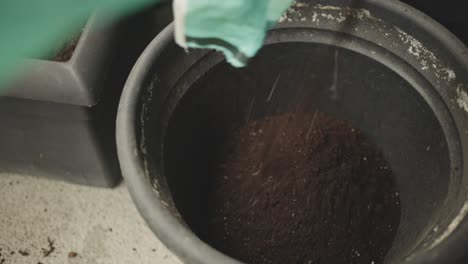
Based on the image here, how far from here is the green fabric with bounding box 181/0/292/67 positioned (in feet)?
1.70

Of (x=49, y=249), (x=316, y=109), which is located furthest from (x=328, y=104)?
(x=49, y=249)

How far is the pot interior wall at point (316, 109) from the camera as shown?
71 centimetres

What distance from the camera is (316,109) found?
2.89 feet

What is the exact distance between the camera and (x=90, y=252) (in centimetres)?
98

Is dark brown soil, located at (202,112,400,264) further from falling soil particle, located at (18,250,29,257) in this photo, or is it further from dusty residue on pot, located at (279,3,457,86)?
falling soil particle, located at (18,250,29,257)

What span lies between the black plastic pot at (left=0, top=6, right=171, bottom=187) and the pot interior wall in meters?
0.17

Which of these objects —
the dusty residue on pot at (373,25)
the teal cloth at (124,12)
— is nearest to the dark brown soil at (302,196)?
the dusty residue on pot at (373,25)

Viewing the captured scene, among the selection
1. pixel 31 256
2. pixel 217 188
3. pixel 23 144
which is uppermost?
pixel 217 188

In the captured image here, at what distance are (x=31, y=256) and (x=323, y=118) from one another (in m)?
0.62

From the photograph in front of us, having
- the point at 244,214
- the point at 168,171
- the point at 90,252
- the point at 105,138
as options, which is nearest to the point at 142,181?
the point at 168,171

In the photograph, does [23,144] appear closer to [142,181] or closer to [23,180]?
[23,180]

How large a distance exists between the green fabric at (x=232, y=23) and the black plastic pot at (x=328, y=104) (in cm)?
14

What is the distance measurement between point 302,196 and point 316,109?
0.17 metres

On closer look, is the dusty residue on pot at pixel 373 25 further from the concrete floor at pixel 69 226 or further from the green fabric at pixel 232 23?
the concrete floor at pixel 69 226
